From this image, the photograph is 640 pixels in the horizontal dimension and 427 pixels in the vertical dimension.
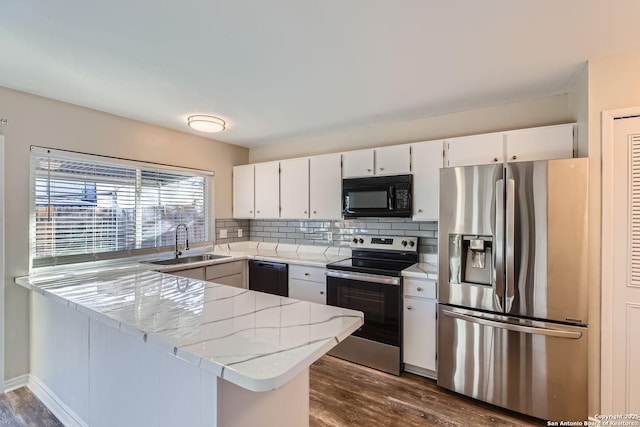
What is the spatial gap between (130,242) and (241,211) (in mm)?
1399

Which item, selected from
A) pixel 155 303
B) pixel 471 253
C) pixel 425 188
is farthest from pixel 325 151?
pixel 155 303

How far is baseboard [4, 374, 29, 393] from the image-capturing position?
232 cm

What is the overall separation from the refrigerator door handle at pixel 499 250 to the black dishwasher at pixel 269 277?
2.06 meters

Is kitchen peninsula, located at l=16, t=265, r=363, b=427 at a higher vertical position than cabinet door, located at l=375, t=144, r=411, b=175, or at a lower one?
lower

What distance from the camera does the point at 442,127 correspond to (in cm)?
298

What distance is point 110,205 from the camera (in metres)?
2.97

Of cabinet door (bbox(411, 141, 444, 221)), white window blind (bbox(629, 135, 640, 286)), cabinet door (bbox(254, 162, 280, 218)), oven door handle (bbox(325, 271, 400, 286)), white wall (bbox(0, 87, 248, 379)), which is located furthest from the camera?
cabinet door (bbox(254, 162, 280, 218))

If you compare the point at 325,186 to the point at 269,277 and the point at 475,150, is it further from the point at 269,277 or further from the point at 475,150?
the point at 475,150

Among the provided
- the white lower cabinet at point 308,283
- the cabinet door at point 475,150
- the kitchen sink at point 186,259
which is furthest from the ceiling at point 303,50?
the white lower cabinet at point 308,283

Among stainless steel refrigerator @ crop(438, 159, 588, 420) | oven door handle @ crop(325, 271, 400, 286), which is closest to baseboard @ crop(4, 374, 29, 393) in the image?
oven door handle @ crop(325, 271, 400, 286)

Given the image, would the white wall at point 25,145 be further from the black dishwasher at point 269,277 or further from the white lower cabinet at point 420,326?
the white lower cabinet at point 420,326

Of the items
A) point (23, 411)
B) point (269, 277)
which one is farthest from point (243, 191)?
point (23, 411)

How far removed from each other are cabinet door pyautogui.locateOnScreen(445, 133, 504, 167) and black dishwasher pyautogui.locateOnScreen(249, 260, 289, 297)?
207 centimetres

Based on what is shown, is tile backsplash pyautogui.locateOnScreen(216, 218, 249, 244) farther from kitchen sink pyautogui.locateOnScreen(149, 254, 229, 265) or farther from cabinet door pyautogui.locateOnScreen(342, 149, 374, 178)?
cabinet door pyautogui.locateOnScreen(342, 149, 374, 178)
